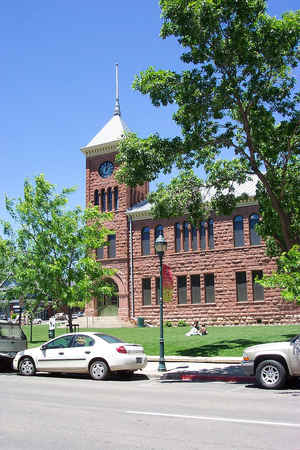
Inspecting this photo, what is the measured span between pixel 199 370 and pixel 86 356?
3760mm

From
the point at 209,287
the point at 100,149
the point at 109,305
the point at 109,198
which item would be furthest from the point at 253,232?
the point at 100,149

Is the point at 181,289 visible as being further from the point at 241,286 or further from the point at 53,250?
the point at 53,250

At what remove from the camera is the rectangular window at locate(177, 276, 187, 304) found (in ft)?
123

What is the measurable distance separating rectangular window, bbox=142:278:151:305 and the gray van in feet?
74.2

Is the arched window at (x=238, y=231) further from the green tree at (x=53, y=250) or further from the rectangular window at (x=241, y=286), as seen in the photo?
the green tree at (x=53, y=250)

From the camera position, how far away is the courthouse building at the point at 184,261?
3469cm

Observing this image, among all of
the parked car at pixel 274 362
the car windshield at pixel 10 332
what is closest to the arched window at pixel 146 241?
the car windshield at pixel 10 332

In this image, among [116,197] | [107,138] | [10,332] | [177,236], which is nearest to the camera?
[10,332]

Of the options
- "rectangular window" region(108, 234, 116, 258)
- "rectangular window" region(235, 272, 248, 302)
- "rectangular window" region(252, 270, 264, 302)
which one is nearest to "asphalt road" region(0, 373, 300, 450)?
"rectangular window" region(252, 270, 264, 302)

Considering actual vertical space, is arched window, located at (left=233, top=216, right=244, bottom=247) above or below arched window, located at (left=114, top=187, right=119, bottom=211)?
below

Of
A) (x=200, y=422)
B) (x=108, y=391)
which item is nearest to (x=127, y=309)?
(x=108, y=391)

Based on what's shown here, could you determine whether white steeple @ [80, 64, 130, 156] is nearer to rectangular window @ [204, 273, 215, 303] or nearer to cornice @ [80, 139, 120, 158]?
cornice @ [80, 139, 120, 158]

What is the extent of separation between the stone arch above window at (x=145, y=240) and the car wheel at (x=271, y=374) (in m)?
28.2

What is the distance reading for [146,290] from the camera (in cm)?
3944
